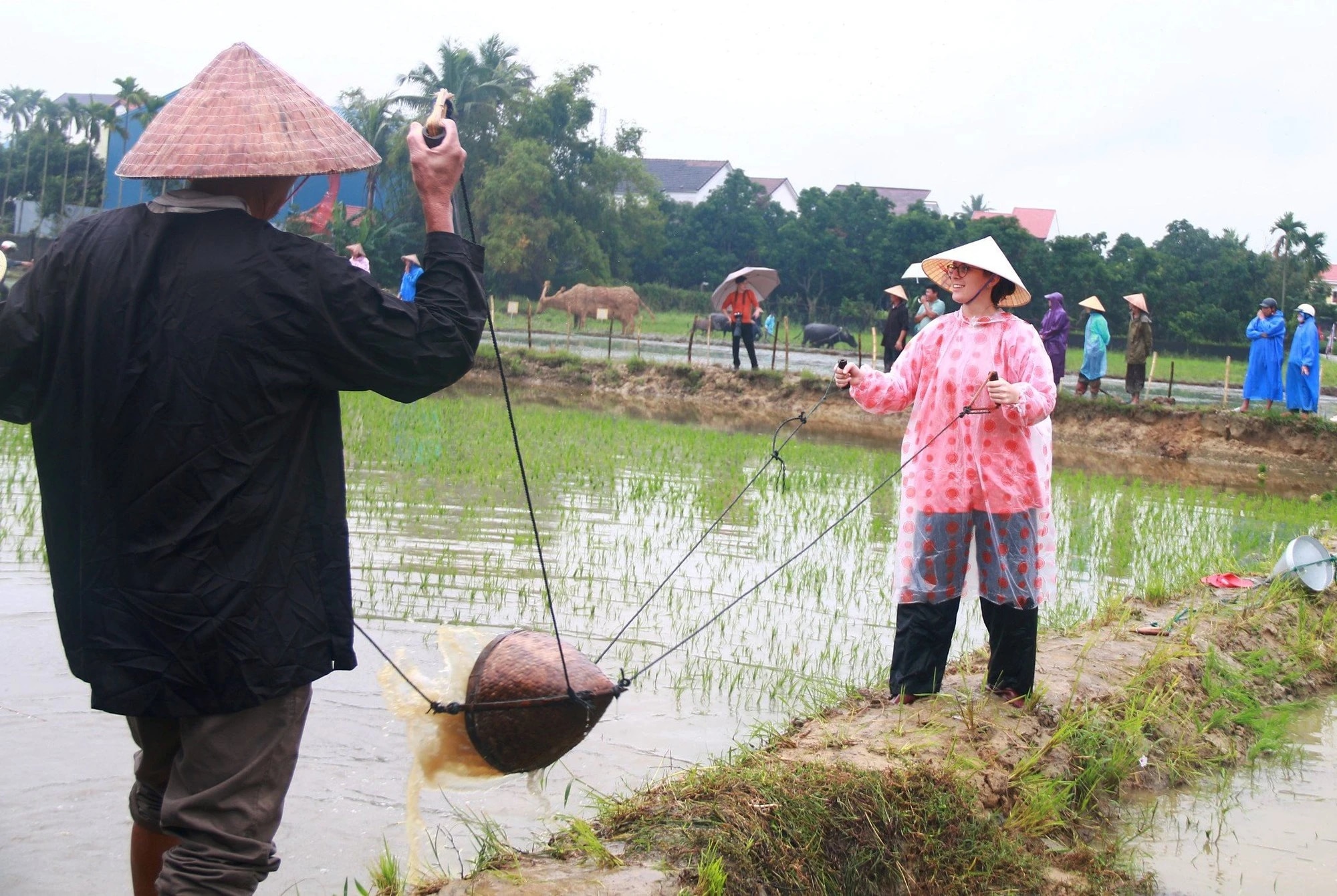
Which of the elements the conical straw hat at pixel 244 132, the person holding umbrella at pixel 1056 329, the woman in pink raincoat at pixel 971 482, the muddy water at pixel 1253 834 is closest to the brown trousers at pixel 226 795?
the conical straw hat at pixel 244 132

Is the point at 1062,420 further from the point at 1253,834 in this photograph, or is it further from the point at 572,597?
the point at 1253,834

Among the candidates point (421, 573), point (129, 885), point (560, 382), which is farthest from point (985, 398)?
point (560, 382)

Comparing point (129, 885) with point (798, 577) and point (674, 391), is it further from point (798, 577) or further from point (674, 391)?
point (674, 391)

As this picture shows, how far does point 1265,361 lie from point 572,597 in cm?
1248

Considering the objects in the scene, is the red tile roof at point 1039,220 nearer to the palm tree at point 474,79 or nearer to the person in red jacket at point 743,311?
the palm tree at point 474,79

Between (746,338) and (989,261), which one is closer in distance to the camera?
(989,261)

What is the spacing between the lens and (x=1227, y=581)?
20.7 feet

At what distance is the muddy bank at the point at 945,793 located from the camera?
269 cm

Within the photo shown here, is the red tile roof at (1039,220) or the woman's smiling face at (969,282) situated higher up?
the red tile roof at (1039,220)

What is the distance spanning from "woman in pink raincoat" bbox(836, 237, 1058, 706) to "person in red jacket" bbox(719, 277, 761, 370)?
527 inches

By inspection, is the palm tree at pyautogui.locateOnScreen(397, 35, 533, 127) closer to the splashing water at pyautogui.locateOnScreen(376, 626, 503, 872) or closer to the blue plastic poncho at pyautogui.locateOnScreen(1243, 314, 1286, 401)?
the blue plastic poncho at pyautogui.locateOnScreen(1243, 314, 1286, 401)

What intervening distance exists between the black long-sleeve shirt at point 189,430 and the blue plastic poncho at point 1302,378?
14.5m

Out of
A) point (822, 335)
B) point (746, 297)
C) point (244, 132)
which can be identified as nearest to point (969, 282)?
point (244, 132)

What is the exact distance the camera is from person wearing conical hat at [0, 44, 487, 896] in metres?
1.95
